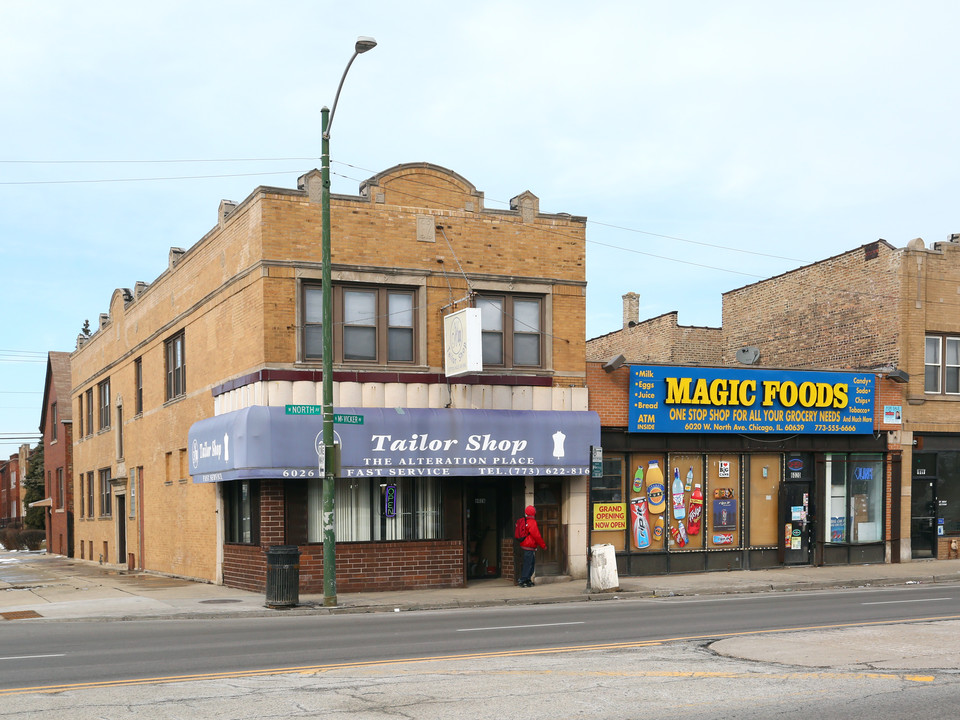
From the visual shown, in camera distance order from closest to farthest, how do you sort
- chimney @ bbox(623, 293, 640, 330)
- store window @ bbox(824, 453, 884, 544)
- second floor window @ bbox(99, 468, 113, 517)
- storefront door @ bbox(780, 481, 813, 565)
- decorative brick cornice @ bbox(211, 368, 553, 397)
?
1. decorative brick cornice @ bbox(211, 368, 553, 397)
2. storefront door @ bbox(780, 481, 813, 565)
3. store window @ bbox(824, 453, 884, 544)
4. second floor window @ bbox(99, 468, 113, 517)
5. chimney @ bbox(623, 293, 640, 330)

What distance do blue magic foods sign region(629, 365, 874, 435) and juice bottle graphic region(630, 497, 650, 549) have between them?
5.72 ft

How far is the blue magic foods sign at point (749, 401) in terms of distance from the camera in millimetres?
25406

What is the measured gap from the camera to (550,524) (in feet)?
80.7

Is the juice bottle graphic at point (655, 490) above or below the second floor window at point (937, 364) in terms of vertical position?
below

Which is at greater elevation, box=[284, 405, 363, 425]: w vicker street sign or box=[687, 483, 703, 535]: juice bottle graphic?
box=[284, 405, 363, 425]: w vicker street sign

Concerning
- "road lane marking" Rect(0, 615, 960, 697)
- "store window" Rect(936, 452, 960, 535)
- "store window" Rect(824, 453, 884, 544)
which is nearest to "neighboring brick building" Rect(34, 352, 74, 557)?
"store window" Rect(824, 453, 884, 544)

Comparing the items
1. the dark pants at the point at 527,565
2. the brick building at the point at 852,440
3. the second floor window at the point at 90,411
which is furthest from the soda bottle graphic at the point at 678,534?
the second floor window at the point at 90,411

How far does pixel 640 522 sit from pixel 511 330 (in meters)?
5.55

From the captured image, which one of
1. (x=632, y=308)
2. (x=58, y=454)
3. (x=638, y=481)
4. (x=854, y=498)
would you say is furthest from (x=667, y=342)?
(x=58, y=454)

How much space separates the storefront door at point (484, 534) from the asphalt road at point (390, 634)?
4.77 metres

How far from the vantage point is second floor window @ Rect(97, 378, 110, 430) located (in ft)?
129

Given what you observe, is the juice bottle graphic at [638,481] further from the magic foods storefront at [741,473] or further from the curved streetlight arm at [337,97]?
the curved streetlight arm at [337,97]

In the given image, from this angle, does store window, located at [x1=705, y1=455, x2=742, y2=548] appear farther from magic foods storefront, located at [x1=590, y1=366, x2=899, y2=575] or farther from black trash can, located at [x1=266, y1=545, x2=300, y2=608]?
black trash can, located at [x1=266, y1=545, x2=300, y2=608]

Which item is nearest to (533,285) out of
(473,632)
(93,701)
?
(473,632)
